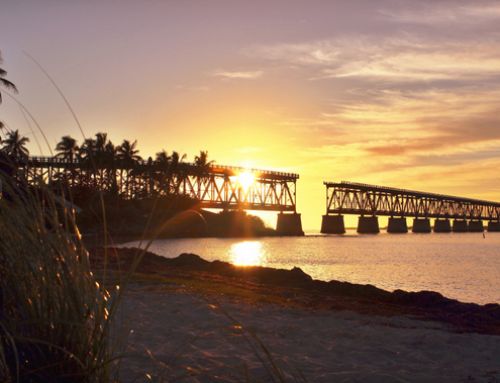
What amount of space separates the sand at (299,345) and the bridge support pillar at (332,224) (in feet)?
512

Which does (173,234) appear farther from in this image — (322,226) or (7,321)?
(7,321)

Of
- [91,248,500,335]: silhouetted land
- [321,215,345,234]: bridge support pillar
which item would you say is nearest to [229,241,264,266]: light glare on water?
[91,248,500,335]: silhouetted land

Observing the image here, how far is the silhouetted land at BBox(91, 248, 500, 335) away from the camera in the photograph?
13492 mm

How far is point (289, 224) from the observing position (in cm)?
14925

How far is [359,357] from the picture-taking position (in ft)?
27.3

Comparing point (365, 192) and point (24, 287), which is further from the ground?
point (365, 192)

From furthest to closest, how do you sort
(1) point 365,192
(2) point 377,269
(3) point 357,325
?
(1) point 365,192 → (2) point 377,269 → (3) point 357,325

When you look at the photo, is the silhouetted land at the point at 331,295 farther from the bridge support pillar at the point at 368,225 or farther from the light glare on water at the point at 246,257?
the bridge support pillar at the point at 368,225

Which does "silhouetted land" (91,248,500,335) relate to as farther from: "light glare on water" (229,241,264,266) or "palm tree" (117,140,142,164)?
"palm tree" (117,140,142,164)

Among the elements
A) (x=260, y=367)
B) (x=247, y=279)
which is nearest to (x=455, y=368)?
(x=260, y=367)

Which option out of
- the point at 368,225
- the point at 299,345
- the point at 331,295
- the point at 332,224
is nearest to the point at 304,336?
the point at 299,345

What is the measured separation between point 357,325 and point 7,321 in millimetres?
8018

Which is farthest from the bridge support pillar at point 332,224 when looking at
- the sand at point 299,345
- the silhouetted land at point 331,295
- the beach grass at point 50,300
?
the beach grass at point 50,300

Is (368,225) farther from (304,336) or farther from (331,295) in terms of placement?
(304,336)
